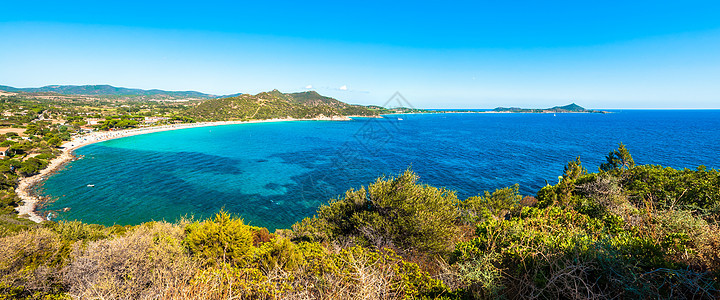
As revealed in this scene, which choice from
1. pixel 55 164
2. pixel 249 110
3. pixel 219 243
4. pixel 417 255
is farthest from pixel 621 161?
pixel 249 110

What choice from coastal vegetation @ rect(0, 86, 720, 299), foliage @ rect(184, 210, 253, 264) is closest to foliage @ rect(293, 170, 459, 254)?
coastal vegetation @ rect(0, 86, 720, 299)

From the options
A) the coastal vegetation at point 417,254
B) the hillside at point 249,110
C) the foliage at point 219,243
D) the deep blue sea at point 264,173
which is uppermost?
the hillside at point 249,110

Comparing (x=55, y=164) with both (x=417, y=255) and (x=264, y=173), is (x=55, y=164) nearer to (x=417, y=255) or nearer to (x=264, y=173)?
(x=264, y=173)

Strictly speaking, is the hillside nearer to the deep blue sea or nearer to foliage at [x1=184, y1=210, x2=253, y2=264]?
the deep blue sea

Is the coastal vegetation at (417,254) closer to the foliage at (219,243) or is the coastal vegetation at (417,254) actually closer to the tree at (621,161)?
the foliage at (219,243)

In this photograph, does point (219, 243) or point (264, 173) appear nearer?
point (219, 243)

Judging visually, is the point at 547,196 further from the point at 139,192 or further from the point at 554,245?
the point at 139,192

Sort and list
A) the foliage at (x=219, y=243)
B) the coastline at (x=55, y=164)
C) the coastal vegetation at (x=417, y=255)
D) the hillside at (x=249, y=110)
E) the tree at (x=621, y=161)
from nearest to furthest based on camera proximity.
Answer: the coastal vegetation at (x=417, y=255), the foliage at (x=219, y=243), the coastline at (x=55, y=164), the tree at (x=621, y=161), the hillside at (x=249, y=110)

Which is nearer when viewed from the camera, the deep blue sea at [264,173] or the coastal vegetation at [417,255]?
the coastal vegetation at [417,255]

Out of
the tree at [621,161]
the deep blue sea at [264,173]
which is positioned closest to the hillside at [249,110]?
the deep blue sea at [264,173]
